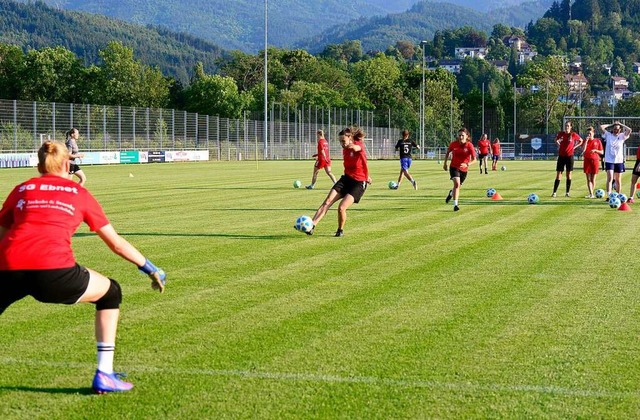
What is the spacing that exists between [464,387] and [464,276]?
4896 millimetres

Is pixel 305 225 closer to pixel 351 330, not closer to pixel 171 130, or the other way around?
pixel 351 330

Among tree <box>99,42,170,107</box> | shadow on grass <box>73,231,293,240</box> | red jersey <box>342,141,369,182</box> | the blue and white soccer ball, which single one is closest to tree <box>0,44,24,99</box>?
tree <box>99,42,170,107</box>

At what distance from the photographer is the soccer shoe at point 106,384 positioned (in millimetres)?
6422

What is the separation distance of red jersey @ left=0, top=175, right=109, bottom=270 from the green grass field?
3.06 ft

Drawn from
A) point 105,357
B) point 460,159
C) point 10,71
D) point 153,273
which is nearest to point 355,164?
point 460,159

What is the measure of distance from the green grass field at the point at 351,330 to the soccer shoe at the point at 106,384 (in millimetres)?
76

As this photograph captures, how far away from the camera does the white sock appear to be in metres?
6.46

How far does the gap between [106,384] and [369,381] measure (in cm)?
179

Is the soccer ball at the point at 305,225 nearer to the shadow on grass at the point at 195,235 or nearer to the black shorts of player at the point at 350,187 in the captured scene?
the shadow on grass at the point at 195,235

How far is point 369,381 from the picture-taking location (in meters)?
6.76

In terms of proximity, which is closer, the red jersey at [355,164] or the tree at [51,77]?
the red jersey at [355,164]

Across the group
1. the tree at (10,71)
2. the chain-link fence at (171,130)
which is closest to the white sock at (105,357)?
the chain-link fence at (171,130)

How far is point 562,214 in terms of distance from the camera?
66.5ft

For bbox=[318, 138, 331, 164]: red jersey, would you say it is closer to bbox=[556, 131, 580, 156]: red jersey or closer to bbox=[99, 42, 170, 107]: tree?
bbox=[556, 131, 580, 156]: red jersey
